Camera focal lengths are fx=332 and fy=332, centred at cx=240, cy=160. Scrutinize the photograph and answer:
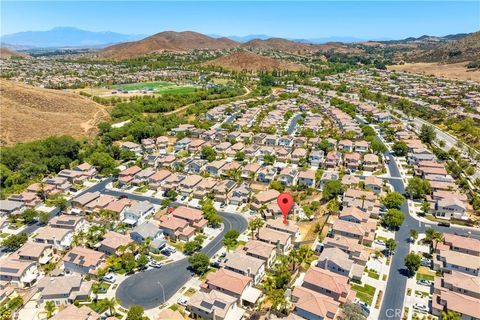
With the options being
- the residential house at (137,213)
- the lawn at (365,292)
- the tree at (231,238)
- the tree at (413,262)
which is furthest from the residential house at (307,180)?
the residential house at (137,213)

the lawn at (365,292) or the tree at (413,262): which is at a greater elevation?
the tree at (413,262)

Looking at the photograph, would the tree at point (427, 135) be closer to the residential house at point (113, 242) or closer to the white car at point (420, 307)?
the white car at point (420, 307)

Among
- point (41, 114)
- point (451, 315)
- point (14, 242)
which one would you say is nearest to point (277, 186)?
point (451, 315)

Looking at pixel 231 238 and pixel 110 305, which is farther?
pixel 231 238

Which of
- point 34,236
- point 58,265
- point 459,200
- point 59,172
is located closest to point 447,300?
point 459,200

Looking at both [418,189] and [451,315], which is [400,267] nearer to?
[451,315]

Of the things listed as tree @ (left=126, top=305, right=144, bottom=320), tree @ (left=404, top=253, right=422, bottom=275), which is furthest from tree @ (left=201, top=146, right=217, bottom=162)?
tree @ (left=404, top=253, right=422, bottom=275)
